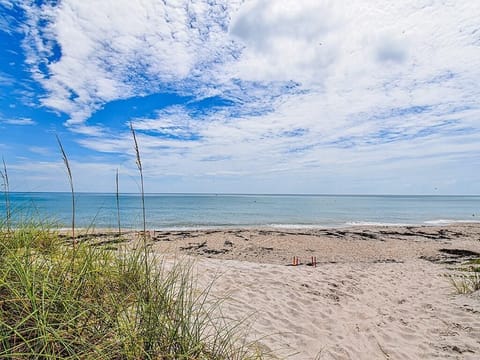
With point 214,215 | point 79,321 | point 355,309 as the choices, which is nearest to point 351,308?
point 355,309

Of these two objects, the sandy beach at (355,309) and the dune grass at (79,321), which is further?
the sandy beach at (355,309)

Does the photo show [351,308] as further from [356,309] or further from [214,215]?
[214,215]

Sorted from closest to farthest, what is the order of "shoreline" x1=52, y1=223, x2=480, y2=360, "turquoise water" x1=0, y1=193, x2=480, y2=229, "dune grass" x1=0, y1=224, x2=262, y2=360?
"dune grass" x1=0, y1=224, x2=262, y2=360 < "shoreline" x1=52, y1=223, x2=480, y2=360 < "turquoise water" x1=0, y1=193, x2=480, y2=229

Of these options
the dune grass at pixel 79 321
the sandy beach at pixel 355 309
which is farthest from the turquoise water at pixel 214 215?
the sandy beach at pixel 355 309

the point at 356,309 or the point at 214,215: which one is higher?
the point at 356,309

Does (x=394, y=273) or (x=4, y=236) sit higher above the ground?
(x=4, y=236)

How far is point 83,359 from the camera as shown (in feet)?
7.23

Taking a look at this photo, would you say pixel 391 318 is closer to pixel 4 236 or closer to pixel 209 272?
pixel 209 272

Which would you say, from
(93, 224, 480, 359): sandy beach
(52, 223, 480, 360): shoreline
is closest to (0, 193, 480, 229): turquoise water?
(52, 223, 480, 360): shoreline

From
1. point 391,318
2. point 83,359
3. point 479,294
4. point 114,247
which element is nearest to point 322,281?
point 391,318

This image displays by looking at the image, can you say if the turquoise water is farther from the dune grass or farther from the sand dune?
the sand dune

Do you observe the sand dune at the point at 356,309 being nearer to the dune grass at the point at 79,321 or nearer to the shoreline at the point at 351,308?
the shoreline at the point at 351,308

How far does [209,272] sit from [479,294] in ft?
18.0

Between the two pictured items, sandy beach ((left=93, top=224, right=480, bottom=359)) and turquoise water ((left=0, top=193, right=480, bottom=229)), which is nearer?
sandy beach ((left=93, top=224, right=480, bottom=359))
